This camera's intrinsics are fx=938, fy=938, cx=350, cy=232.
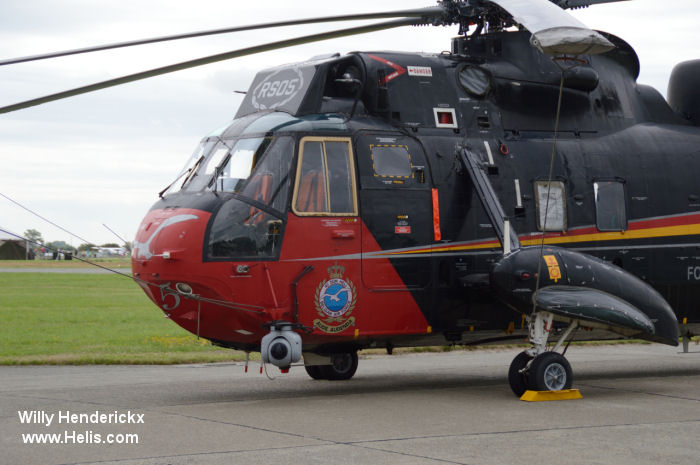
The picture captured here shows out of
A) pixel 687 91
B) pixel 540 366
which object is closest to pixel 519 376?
pixel 540 366

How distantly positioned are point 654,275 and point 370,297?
14.5ft

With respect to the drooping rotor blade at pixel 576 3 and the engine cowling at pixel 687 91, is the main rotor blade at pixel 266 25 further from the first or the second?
the engine cowling at pixel 687 91

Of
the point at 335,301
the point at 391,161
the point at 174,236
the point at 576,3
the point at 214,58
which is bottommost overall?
the point at 335,301

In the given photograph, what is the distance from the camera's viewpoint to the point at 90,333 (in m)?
22.8

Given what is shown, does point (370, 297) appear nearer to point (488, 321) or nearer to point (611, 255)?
point (488, 321)

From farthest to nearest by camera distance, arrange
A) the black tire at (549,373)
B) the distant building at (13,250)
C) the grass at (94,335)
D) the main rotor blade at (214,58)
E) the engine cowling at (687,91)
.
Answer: the distant building at (13,250)
the grass at (94,335)
the engine cowling at (687,91)
the black tire at (549,373)
the main rotor blade at (214,58)

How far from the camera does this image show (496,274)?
450 inches

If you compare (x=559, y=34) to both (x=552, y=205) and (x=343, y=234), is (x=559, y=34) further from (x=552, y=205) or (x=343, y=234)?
(x=343, y=234)

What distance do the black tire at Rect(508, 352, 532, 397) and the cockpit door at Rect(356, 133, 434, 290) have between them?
4.97 feet

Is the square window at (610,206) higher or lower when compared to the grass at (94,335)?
higher

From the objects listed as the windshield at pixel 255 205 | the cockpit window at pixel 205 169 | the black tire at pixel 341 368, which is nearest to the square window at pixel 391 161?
the windshield at pixel 255 205

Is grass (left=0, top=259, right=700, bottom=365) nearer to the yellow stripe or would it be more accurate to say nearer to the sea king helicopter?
the sea king helicopter

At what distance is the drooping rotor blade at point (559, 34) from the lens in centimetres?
1000

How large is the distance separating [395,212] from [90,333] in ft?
43.5
